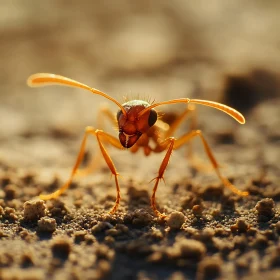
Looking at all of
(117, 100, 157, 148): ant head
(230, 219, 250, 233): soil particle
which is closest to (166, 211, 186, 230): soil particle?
(230, 219, 250, 233): soil particle

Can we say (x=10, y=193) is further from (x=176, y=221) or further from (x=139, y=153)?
(x=139, y=153)

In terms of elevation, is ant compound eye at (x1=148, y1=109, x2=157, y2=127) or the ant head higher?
ant compound eye at (x1=148, y1=109, x2=157, y2=127)

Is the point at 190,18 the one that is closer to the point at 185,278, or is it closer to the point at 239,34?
the point at 239,34

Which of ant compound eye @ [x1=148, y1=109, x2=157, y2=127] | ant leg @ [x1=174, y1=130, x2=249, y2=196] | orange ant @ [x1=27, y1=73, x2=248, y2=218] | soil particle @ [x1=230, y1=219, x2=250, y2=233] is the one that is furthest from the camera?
ant leg @ [x1=174, y1=130, x2=249, y2=196]

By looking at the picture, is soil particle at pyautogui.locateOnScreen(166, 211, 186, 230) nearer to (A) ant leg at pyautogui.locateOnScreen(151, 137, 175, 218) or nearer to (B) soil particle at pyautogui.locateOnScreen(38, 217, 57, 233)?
(A) ant leg at pyautogui.locateOnScreen(151, 137, 175, 218)

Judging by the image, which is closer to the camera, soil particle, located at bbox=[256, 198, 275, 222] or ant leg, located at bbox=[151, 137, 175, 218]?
soil particle, located at bbox=[256, 198, 275, 222]

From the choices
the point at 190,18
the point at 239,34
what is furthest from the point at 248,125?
the point at 190,18

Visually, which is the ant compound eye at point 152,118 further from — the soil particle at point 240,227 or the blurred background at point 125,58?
the blurred background at point 125,58
